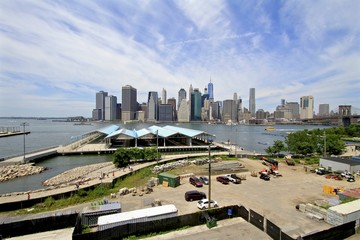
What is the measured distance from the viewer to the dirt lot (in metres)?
16.8

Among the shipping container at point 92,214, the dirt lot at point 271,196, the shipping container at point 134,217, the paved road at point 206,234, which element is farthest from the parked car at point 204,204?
the shipping container at point 92,214

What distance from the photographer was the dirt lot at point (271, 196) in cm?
1678

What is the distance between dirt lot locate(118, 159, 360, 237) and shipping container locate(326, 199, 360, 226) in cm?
59

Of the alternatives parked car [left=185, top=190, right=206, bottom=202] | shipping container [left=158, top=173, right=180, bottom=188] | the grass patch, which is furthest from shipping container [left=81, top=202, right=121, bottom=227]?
shipping container [left=158, top=173, right=180, bottom=188]

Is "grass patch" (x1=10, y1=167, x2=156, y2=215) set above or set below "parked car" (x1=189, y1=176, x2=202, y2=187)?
below

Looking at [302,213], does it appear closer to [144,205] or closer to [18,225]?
[144,205]

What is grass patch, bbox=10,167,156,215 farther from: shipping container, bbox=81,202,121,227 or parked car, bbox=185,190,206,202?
parked car, bbox=185,190,206,202

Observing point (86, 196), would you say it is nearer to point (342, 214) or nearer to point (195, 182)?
point (195, 182)

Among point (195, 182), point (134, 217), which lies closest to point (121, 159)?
point (195, 182)

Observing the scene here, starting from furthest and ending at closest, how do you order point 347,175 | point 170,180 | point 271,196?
1. point 347,175
2. point 170,180
3. point 271,196

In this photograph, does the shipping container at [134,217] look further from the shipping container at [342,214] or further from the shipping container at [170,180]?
the shipping container at [342,214]

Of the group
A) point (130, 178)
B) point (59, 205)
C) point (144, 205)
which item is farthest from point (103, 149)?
point (144, 205)

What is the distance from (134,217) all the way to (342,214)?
1414 centimetres

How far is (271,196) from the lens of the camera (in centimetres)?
2202
